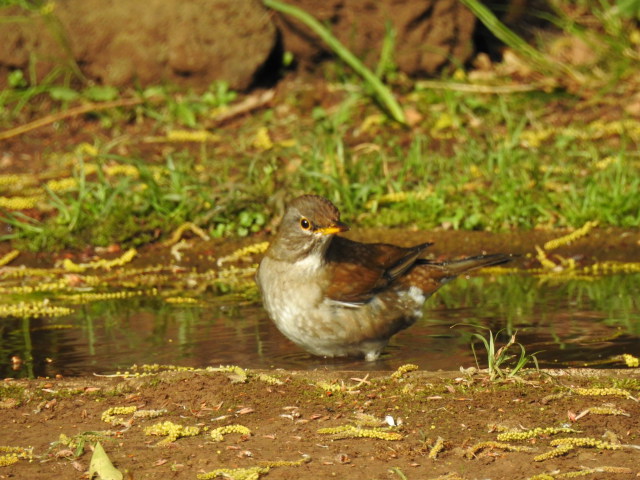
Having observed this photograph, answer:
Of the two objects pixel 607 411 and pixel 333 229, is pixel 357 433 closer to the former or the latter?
pixel 607 411

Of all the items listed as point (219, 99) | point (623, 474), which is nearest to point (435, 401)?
point (623, 474)

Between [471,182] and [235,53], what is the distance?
3.73 m

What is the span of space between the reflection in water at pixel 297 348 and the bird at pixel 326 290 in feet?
0.64

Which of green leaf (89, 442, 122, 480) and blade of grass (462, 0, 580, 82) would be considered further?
blade of grass (462, 0, 580, 82)

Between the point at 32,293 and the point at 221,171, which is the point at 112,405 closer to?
the point at 32,293

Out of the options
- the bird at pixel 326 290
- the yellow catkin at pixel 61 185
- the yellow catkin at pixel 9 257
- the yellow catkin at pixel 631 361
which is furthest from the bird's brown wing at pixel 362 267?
the yellow catkin at pixel 61 185

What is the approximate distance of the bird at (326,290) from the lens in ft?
19.0

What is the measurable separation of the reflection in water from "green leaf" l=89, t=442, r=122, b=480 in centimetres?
182

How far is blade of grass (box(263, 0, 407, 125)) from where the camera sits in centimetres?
1115

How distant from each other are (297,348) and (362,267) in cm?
68

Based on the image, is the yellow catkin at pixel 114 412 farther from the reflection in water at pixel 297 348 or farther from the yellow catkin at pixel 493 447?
the yellow catkin at pixel 493 447

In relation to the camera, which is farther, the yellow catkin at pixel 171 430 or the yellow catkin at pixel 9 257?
the yellow catkin at pixel 9 257

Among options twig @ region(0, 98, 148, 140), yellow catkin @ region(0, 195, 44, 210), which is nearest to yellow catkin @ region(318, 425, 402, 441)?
yellow catkin @ region(0, 195, 44, 210)

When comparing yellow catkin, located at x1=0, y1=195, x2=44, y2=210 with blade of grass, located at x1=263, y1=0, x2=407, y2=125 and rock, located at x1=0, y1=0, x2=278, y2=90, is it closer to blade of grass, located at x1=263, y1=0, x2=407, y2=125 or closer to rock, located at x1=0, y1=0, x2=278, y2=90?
rock, located at x1=0, y1=0, x2=278, y2=90
